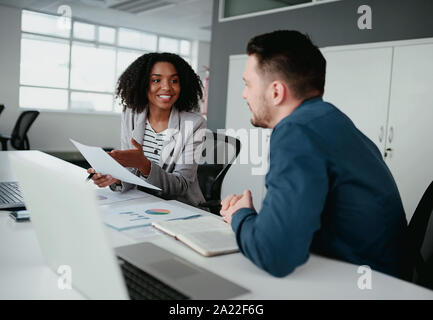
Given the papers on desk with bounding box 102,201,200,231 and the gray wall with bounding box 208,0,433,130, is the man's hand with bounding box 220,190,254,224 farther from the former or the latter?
the gray wall with bounding box 208,0,433,130

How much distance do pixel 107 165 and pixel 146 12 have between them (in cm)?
644

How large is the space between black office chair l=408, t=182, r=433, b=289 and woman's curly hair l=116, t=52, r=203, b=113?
1365 millimetres

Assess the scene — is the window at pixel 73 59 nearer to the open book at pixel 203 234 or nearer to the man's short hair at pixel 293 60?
the open book at pixel 203 234

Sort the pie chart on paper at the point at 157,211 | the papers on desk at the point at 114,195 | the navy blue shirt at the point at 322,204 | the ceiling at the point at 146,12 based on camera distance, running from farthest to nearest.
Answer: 1. the ceiling at the point at 146,12
2. the papers on desk at the point at 114,195
3. the pie chart on paper at the point at 157,211
4. the navy blue shirt at the point at 322,204

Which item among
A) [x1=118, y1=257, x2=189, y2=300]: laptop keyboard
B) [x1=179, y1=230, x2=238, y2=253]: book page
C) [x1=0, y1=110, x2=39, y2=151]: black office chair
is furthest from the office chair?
[x1=0, y1=110, x2=39, y2=151]: black office chair

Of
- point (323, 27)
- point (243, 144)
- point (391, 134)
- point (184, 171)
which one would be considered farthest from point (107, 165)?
point (243, 144)

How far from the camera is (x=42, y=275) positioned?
38.6 inches

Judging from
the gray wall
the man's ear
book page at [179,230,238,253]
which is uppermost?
the gray wall

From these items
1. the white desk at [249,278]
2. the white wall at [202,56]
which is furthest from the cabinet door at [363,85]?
the white wall at [202,56]

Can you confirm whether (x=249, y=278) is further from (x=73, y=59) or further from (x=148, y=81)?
(x=73, y=59)

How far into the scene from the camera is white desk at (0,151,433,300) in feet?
2.98

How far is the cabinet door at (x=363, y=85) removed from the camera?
3658 mm

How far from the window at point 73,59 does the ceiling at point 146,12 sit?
0.38 metres

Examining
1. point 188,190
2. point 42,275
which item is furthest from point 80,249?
point 188,190
